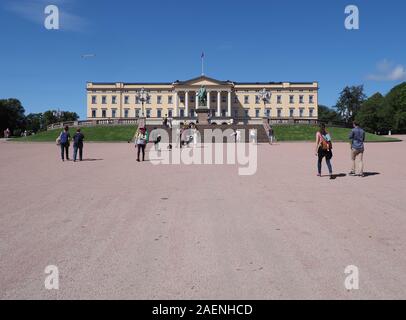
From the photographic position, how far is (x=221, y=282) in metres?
4.30

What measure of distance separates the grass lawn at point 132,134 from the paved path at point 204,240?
128 feet

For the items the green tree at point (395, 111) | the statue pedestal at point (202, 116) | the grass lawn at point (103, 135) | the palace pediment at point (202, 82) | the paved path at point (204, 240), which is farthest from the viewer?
the palace pediment at point (202, 82)

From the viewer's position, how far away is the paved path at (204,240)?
13.7ft

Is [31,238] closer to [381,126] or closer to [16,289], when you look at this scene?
[16,289]

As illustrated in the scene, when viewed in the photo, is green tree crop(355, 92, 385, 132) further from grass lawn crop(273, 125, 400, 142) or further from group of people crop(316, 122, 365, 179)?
group of people crop(316, 122, 365, 179)

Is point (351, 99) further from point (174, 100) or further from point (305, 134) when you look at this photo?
point (305, 134)

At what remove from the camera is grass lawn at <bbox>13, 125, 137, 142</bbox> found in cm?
4959

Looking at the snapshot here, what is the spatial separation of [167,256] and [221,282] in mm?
1114

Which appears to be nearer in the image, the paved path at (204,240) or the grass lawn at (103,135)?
the paved path at (204,240)

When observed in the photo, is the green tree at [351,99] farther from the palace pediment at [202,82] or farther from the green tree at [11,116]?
the green tree at [11,116]

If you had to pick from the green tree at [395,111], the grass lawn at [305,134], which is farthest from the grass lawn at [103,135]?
the green tree at [395,111]

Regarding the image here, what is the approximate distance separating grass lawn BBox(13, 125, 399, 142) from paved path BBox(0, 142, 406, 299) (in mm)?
38952

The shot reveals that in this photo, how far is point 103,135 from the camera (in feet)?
170

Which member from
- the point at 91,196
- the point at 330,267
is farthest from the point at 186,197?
the point at 330,267
